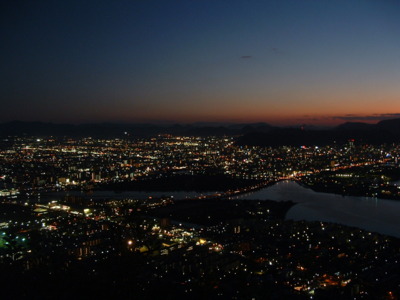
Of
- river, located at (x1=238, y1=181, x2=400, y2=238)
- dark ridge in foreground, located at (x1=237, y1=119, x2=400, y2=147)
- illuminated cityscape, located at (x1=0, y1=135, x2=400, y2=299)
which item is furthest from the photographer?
dark ridge in foreground, located at (x1=237, y1=119, x2=400, y2=147)

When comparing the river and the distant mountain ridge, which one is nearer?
the river

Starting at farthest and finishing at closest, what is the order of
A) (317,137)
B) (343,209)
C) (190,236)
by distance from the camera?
(317,137)
(343,209)
(190,236)

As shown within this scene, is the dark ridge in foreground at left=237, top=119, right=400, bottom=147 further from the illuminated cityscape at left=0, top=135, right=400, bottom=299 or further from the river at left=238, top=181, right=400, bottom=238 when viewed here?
the river at left=238, top=181, right=400, bottom=238

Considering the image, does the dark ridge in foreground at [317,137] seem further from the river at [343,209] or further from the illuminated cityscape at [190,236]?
the river at [343,209]

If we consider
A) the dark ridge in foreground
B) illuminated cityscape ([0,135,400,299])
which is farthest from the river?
the dark ridge in foreground

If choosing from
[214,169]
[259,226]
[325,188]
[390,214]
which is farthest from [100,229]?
[214,169]

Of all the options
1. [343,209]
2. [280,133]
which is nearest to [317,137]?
[280,133]

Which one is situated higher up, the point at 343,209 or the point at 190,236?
the point at 190,236

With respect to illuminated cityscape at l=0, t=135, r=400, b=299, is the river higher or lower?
lower

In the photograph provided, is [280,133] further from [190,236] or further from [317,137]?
[190,236]
